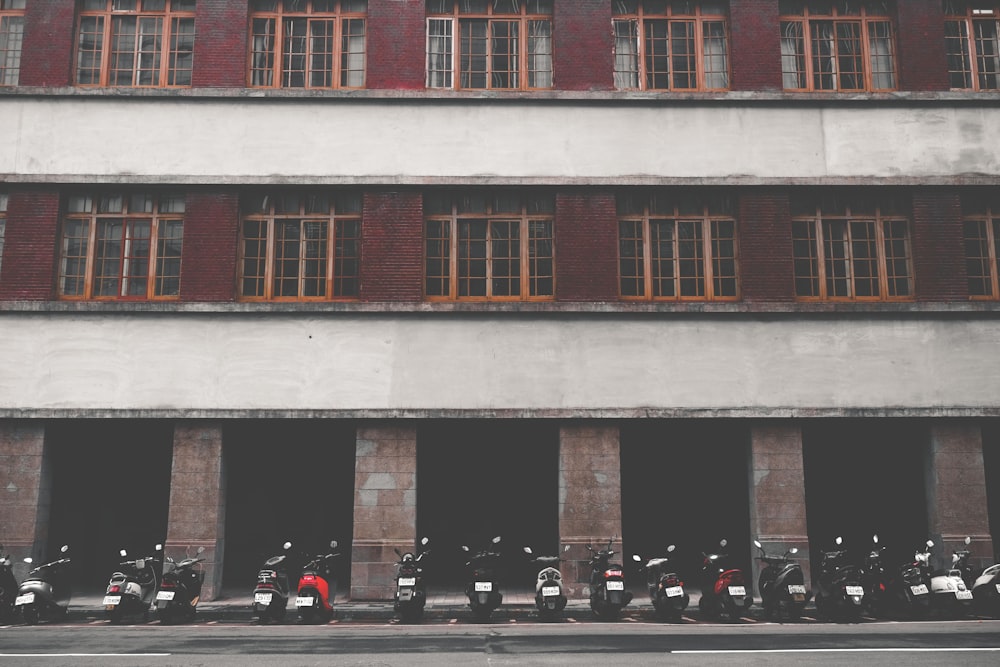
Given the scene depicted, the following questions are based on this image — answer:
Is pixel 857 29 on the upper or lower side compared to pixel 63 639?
upper

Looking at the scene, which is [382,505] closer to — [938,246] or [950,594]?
[950,594]

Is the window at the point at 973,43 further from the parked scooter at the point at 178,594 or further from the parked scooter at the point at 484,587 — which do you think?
the parked scooter at the point at 178,594

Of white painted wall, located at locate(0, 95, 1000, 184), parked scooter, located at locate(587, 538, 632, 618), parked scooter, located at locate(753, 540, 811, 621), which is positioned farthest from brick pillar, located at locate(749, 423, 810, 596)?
white painted wall, located at locate(0, 95, 1000, 184)

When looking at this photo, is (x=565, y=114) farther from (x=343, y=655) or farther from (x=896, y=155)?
(x=343, y=655)

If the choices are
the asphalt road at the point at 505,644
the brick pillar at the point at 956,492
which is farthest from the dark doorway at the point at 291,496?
the brick pillar at the point at 956,492

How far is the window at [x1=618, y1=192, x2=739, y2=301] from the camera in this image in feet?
59.4

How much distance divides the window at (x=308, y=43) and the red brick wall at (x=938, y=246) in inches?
446

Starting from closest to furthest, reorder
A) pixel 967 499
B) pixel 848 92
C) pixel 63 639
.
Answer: pixel 63 639 < pixel 967 499 < pixel 848 92

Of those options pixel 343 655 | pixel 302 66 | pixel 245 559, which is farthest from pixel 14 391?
pixel 343 655

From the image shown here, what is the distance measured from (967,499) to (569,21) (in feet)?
39.1

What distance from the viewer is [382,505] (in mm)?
17000

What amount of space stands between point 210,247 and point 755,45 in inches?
451

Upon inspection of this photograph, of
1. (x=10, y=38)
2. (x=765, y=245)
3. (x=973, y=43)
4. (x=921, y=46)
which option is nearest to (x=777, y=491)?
(x=765, y=245)

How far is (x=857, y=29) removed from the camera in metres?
18.9
